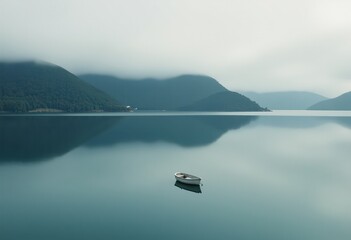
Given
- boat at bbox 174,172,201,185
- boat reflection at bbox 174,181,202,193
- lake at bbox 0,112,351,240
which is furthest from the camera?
boat at bbox 174,172,201,185

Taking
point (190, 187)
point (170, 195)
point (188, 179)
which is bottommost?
point (170, 195)

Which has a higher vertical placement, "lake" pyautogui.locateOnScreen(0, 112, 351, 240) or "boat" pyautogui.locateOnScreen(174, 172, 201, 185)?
"boat" pyautogui.locateOnScreen(174, 172, 201, 185)

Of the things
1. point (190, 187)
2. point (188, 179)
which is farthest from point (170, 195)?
point (188, 179)

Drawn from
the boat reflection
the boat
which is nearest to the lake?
the boat reflection

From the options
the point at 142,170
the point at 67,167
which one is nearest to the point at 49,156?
the point at 67,167

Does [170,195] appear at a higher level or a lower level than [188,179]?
lower

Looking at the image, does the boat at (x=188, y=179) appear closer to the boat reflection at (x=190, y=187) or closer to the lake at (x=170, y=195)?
the boat reflection at (x=190, y=187)

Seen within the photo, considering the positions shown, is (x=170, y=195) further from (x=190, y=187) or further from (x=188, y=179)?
(x=188, y=179)

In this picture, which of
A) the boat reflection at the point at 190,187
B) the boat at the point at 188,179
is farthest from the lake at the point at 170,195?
the boat at the point at 188,179

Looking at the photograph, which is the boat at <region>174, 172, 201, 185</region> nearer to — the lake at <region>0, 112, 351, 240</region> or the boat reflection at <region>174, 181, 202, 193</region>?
the boat reflection at <region>174, 181, 202, 193</region>

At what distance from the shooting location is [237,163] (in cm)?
5600

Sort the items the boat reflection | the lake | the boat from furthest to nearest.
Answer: the boat, the boat reflection, the lake

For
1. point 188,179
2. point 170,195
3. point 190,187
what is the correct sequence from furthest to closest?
point 188,179, point 190,187, point 170,195

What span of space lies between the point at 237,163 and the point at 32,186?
34.8m
